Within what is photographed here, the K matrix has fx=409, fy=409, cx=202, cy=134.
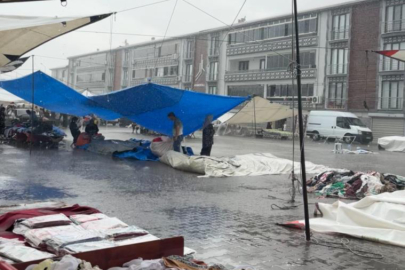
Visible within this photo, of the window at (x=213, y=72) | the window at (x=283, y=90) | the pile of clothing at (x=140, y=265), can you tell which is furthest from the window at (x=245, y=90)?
the pile of clothing at (x=140, y=265)

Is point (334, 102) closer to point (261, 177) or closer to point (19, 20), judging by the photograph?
point (261, 177)

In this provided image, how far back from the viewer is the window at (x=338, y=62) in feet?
114

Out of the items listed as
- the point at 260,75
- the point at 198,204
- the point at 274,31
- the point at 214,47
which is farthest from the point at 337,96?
the point at 198,204

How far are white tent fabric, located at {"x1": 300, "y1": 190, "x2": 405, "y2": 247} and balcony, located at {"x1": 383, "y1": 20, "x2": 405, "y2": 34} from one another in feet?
99.2

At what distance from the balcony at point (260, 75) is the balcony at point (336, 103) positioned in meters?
2.73

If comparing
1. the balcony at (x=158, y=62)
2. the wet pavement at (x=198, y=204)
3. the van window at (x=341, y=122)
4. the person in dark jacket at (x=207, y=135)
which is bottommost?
the wet pavement at (x=198, y=204)

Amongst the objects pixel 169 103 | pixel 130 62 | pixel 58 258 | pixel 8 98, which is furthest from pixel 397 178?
pixel 130 62

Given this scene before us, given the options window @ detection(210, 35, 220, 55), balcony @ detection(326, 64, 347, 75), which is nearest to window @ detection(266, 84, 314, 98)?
balcony @ detection(326, 64, 347, 75)

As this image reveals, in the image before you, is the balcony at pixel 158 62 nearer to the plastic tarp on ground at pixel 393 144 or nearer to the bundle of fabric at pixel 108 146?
the plastic tarp on ground at pixel 393 144

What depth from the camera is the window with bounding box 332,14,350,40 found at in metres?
35.1

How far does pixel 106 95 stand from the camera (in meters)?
13.4

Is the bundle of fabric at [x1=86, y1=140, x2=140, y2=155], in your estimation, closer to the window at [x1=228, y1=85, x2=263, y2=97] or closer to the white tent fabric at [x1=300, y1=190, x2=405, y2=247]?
the white tent fabric at [x1=300, y1=190, x2=405, y2=247]

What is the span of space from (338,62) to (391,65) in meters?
4.46

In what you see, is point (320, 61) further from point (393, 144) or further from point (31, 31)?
point (31, 31)
